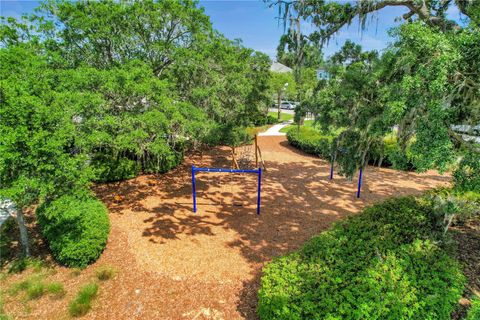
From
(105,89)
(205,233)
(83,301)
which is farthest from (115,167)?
(83,301)

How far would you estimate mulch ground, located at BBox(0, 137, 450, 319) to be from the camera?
5145 mm

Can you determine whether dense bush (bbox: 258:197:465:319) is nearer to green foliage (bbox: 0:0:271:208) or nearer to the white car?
green foliage (bbox: 0:0:271:208)

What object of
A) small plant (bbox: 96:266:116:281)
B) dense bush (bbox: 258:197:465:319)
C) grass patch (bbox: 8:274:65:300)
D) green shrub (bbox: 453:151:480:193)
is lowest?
grass patch (bbox: 8:274:65:300)

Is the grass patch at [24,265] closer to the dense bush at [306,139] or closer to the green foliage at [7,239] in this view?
the green foliage at [7,239]

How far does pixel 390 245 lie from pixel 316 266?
5.68 feet

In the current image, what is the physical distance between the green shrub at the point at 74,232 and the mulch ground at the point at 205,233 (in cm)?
31

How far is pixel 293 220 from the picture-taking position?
27.4 feet

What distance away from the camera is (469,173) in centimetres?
452

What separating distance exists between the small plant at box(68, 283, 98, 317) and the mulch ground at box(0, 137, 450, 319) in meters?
0.14

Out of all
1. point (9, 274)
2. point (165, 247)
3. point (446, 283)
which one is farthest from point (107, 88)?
point (446, 283)

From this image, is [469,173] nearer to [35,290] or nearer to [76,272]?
[76,272]

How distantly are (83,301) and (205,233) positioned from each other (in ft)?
10.8

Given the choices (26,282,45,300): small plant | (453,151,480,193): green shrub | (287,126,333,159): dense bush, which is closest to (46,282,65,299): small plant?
(26,282,45,300): small plant

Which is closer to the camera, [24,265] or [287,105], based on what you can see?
[24,265]
